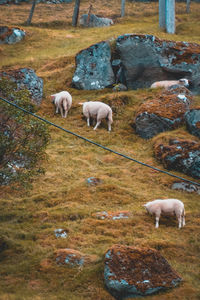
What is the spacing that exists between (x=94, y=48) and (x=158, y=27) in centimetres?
1490

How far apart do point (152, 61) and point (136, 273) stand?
61.8 ft

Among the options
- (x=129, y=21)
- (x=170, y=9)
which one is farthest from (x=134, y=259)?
(x=129, y=21)

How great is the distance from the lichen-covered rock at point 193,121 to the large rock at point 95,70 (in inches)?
326

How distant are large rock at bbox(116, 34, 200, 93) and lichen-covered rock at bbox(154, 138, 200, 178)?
29.0 ft

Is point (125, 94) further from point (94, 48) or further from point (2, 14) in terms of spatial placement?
point (2, 14)

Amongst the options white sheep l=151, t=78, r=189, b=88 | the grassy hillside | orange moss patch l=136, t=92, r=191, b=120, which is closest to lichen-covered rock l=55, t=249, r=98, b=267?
the grassy hillside

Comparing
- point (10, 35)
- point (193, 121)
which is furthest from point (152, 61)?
point (10, 35)

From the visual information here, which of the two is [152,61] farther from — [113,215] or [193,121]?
[113,215]

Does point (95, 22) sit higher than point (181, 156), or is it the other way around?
point (95, 22)

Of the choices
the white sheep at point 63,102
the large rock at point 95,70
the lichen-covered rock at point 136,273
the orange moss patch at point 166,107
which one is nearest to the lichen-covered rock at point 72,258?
the lichen-covered rock at point 136,273

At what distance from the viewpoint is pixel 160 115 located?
1961 cm

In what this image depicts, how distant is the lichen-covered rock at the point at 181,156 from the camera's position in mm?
16094

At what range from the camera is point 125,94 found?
76.0ft

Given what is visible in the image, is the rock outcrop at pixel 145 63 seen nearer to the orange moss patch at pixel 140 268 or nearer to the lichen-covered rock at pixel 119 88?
the lichen-covered rock at pixel 119 88
